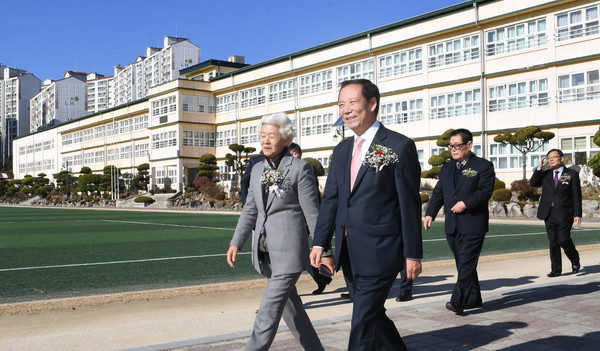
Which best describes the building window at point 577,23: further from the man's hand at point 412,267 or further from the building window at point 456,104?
the man's hand at point 412,267

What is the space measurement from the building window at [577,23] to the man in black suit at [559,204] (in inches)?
1052

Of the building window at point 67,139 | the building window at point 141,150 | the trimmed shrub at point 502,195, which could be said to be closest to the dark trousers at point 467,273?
the trimmed shrub at point 502,195

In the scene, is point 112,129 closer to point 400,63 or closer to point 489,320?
point 400,63

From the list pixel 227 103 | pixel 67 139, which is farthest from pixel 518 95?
pixel 67 139

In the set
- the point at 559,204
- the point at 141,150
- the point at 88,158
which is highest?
the point at 141,150

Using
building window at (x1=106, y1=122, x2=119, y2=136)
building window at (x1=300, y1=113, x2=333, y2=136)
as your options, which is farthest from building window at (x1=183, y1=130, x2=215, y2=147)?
building window at (x1=106, y1=122, x2=119, y2=136)

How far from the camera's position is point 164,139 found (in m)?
62.8

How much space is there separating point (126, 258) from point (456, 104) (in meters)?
30.6

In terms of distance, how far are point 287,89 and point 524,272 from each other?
4485cm

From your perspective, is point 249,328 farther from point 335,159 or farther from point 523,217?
point 523,217

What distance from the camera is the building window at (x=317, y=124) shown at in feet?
159

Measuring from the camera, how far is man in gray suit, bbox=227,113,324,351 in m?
4.17

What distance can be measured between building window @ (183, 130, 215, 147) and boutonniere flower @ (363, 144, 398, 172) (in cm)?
5823

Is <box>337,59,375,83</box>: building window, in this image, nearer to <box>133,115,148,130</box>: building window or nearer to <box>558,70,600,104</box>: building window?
<box>558,70,600,104</box>: building window
